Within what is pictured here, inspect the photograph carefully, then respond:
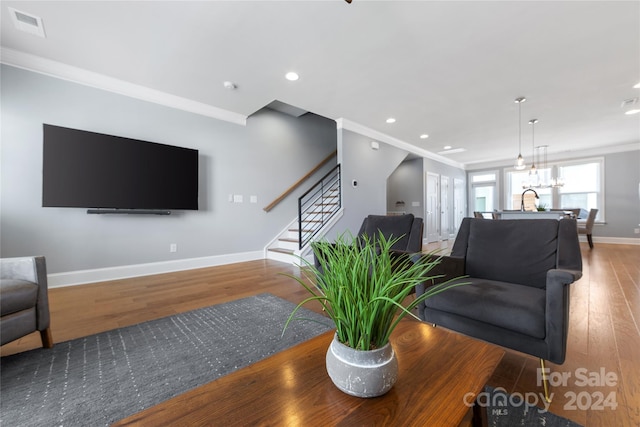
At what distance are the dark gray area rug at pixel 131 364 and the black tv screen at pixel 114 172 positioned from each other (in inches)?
80.2

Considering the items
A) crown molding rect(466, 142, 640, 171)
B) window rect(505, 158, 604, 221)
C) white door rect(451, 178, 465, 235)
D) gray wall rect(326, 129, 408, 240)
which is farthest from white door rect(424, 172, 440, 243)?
crown molding rect(466, 142, 640, 171)

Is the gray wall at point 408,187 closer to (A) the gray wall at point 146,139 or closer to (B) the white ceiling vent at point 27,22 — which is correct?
(A) the gray wall at point 146,139

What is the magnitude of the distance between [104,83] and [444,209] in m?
8.35

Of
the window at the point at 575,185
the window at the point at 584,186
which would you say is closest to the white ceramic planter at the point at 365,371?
the window at the point at 575,185

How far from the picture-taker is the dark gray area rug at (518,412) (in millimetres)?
1075

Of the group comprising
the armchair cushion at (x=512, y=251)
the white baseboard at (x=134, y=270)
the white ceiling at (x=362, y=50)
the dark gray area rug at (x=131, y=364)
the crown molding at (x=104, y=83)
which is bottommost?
the dark gray area rug at (x=131, y=364)

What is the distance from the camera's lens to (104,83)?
10.9 ft

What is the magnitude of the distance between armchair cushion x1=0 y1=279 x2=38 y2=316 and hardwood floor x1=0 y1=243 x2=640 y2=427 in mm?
386

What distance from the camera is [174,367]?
1.50 m

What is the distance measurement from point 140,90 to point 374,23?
127 inches

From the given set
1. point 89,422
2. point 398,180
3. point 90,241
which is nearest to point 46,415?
point 89,422

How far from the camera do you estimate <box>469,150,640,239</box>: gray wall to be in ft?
21.5

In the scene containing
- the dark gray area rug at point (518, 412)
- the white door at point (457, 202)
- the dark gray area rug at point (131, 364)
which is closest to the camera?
the dark gray area rug at point (518, 412)

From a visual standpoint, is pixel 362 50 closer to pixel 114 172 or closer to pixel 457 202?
pixel 114 172
